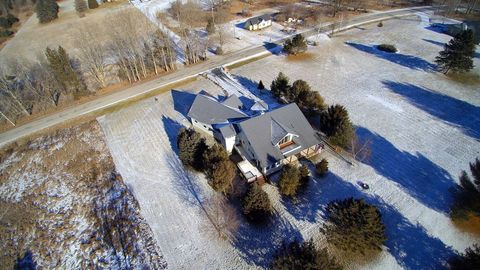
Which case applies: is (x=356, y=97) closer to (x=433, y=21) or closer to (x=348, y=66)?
(x=348, y=66)

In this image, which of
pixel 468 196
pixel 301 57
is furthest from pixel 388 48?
pixel 468 196

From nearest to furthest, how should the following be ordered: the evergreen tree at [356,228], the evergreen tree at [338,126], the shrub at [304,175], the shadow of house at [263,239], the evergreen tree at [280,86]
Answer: the evergreen tree at [356,228] → the shadow of house at [263,239] → the shrub at [304,175] → the evergreen tree at [338,126] → the evergreen tree at [280,86]

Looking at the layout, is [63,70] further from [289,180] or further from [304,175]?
[304,175]

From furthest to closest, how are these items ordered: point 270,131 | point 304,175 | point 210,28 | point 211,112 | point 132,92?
point 210,28 < point 132,92 < point 211,112 < point 270,131 < point 304,175

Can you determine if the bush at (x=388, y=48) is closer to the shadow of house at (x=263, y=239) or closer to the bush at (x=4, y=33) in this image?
the shadow of house at (x=263, y=239)

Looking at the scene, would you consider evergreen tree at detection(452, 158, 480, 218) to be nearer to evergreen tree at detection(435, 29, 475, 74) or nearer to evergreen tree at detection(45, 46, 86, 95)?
evergreen tree at detection(435, 29, 475, 74)

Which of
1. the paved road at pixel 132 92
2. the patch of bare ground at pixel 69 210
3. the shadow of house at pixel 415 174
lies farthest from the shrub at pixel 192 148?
the paved road at pixel 132 92

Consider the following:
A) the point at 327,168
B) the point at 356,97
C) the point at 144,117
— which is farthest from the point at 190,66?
the point at 327,168
